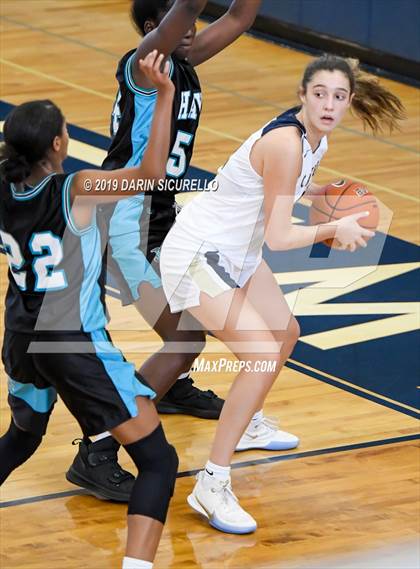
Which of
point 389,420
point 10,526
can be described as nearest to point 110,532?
point 10,526

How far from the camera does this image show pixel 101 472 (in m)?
5.27

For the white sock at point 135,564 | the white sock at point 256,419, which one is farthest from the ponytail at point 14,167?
the white sock at point 256,419

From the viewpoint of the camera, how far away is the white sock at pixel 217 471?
199 inches

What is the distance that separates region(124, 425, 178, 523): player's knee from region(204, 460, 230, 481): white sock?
583mm

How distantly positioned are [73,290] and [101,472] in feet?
3.34

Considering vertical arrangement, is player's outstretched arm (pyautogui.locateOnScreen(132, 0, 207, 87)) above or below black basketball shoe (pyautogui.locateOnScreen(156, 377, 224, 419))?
above

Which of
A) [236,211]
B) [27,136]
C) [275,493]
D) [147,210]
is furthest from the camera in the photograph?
[147,210]

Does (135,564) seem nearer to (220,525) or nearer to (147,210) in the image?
(220,525)

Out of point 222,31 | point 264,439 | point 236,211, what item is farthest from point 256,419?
point 222,31

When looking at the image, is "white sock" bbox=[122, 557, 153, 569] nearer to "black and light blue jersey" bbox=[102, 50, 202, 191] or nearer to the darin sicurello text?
the darin sicurello text

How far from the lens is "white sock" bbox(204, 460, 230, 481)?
5.06m

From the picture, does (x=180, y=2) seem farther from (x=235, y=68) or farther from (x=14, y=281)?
(x=235, y=68)

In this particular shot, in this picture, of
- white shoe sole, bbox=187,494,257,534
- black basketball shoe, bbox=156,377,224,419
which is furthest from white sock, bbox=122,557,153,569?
black basketball shoe, bbox=156,377,224,419

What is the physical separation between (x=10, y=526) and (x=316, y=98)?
68.9 inches
